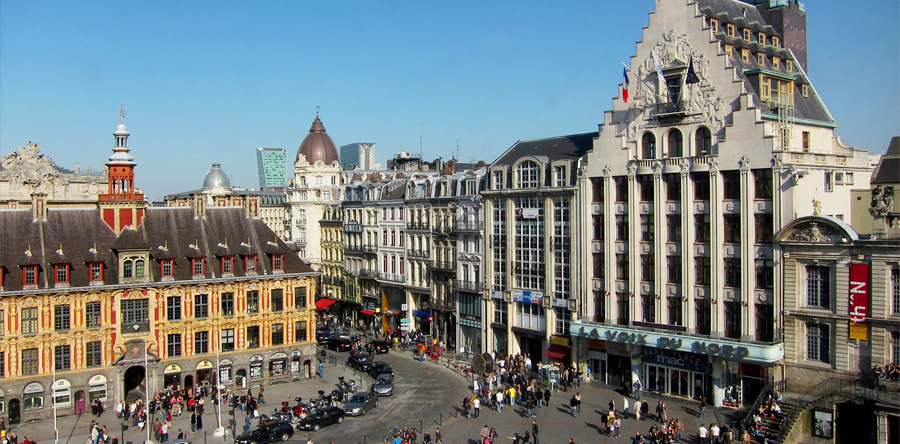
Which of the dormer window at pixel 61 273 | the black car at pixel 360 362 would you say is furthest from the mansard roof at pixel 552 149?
the dormer window at pixel 61 273

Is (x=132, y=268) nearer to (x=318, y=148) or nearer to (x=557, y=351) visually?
(x=557, y=351)

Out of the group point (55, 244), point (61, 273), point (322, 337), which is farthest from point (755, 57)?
point (55, 244)

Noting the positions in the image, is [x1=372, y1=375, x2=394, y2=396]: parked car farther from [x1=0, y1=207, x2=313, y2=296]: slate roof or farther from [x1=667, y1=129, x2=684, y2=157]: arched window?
[x1=667, y1=129, x2=684, y2=157]: arched window

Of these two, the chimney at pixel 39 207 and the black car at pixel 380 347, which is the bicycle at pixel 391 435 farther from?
the chimney at pixel 39 207

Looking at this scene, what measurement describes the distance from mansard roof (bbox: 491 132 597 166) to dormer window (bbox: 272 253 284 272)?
21.5 m

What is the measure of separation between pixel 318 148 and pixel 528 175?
50848mm

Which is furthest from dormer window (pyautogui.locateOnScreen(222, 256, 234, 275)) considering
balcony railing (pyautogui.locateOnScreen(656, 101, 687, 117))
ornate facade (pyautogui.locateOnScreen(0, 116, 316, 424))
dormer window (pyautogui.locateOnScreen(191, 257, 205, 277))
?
balcony railing (pyautogui.locateOnScreen(656, 101, 687, 117))

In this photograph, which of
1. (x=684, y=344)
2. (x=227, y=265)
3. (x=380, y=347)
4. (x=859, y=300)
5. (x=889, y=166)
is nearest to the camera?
(x=859, y=300)

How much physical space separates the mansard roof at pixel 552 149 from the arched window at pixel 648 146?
682 centimetres

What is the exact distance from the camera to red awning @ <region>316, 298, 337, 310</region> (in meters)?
95.8

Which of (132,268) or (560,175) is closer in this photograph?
(132,268)

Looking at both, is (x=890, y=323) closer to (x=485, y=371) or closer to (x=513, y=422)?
(x=513, y=422)

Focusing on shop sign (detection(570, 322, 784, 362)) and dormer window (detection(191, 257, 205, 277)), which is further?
dormer window (detection(191, 257, 205, 277))

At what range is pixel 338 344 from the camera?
78.9 m
